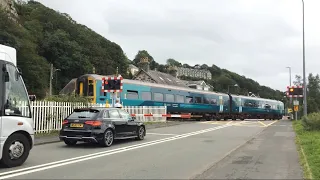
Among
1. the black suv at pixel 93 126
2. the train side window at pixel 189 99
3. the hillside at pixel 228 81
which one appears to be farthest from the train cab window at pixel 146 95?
the hillside at pixel 228 81

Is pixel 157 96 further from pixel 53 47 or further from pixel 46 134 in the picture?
pixel 53 47

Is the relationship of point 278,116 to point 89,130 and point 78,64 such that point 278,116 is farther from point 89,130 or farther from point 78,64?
point 89,130

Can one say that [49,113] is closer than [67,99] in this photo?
Yes

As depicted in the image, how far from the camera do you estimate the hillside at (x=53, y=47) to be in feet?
221

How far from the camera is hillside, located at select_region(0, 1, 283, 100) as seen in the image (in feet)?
221

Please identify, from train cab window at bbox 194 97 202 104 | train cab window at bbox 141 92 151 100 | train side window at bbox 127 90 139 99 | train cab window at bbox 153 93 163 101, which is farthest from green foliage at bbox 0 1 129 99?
train side window at bbox 127 90 139 99

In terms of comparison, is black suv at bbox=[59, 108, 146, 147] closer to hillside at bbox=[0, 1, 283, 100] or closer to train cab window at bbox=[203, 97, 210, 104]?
train cab window at bbox=[203, 97, 210, 104]

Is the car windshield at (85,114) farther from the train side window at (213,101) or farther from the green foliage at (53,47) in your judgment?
the green foliage at (53,47)

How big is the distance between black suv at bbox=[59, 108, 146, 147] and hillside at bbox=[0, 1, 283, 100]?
52001 millimetres

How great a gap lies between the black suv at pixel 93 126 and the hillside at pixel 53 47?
52.0 m

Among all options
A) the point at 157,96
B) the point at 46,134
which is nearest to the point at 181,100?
the point at 157,96

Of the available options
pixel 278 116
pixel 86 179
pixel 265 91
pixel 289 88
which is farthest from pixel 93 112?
pixel 265 91

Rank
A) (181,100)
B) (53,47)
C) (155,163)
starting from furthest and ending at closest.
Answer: (53,47) < (181,100) < (155,163)

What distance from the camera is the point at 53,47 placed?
279ft
